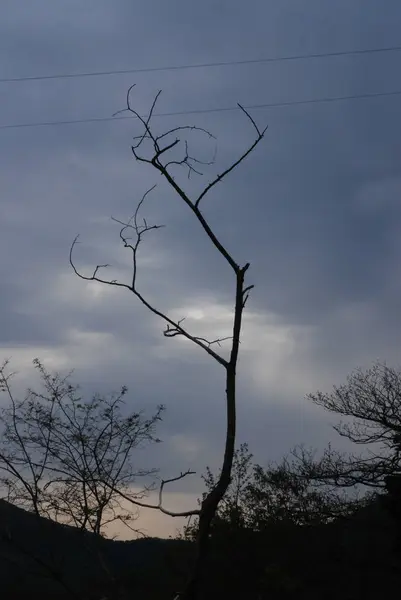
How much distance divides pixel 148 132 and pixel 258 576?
17331 mm

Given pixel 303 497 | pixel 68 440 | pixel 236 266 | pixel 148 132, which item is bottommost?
pixel 236 266

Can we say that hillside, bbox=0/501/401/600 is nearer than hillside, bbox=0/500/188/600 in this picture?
No

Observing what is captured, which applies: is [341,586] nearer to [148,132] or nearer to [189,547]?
[189,547]

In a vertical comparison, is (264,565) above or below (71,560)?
above

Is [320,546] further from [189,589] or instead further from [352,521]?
[189,589]

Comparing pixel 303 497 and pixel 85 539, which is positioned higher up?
pixel 303 497

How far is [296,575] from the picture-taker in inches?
813

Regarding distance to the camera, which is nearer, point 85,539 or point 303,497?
point 85,539

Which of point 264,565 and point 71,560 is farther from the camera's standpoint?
point 264,565

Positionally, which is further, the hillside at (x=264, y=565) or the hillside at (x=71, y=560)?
the hillside at (x=264, y=565)

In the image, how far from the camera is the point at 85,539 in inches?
511

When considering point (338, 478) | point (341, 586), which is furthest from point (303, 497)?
point (341, 586)

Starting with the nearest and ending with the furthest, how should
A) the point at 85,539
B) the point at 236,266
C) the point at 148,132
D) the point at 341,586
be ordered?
the point at 236,266 → the point at 148,132 → the point at 85,539 → the point at 341,586

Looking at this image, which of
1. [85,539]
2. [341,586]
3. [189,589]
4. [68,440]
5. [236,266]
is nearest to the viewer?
[189,589]
